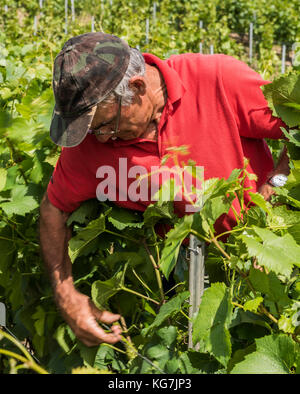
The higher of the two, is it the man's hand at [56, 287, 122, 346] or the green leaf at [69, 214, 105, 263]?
the green leaf at [69, 214, 105, 263]

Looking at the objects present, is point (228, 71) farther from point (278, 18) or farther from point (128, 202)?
point (278, 18)

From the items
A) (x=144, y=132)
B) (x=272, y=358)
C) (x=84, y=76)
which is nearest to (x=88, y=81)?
(x=84, y=76)

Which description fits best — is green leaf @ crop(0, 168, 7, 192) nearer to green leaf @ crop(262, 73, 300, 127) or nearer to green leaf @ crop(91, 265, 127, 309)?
green leaf @ crop(91, 265, 127, 309)

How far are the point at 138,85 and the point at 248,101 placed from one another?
370 millimetres

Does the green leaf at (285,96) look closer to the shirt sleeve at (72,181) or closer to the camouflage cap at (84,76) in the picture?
the camouflage cap at (84,76)

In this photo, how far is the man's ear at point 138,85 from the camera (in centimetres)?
205

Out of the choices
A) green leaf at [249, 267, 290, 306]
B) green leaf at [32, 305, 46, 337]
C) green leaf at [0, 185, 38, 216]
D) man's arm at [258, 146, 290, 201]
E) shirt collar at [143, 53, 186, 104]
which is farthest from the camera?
green leaf at [32, 305, 46, 337]

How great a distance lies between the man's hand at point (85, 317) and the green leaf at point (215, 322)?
536 mm

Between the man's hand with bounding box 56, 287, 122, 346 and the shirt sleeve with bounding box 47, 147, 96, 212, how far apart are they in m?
0.32

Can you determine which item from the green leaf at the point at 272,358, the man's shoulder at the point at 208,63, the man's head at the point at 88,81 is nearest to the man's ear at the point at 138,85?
the man's head at the point at 88,81

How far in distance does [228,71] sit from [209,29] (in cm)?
1173

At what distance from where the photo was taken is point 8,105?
9.52 feet

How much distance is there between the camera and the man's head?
6.47 feet

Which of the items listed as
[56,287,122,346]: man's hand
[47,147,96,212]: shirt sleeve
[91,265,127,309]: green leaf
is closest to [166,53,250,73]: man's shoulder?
[47,147,96,212]: shirt sleeve
